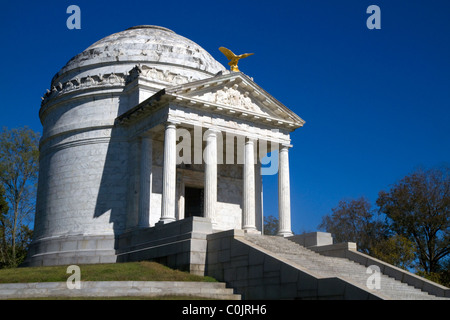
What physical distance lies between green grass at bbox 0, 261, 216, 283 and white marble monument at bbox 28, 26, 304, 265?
14.5 feet

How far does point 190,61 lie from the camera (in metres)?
38.1

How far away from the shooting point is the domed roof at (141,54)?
37.3 metres

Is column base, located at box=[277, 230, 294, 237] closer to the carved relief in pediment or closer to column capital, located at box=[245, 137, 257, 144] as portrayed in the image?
column capital, located at box=[245, 137, 257, 144]

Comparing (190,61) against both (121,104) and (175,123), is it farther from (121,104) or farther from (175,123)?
(175,123)

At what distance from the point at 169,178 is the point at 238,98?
A: 7105mm

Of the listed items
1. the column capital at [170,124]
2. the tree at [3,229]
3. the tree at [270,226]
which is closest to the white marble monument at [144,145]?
the column capital at [170,124]

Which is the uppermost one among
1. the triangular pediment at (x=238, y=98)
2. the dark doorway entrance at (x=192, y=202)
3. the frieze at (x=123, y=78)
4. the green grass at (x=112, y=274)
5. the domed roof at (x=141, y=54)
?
the domed roof at (x=141, y=54)

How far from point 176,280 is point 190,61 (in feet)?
62.1

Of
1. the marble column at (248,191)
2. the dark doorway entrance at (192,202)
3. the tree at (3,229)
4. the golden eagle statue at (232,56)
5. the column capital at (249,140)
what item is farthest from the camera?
the tree at (3,229)

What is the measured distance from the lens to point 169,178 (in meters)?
30.2

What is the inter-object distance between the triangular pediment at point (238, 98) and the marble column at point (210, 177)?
6.56ft

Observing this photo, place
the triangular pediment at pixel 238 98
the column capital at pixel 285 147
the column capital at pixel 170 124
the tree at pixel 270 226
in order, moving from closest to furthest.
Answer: the column capital at pixel 170 124 → the triangular pediment at pixel 238 98 → the column capital at pixel 285 147 → the tree at pixel 270 226

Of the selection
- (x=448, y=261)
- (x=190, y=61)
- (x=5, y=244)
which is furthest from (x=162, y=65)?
(x=448, y=261)

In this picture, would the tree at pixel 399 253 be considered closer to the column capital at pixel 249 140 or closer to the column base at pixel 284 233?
the column base at pixel 284 233
